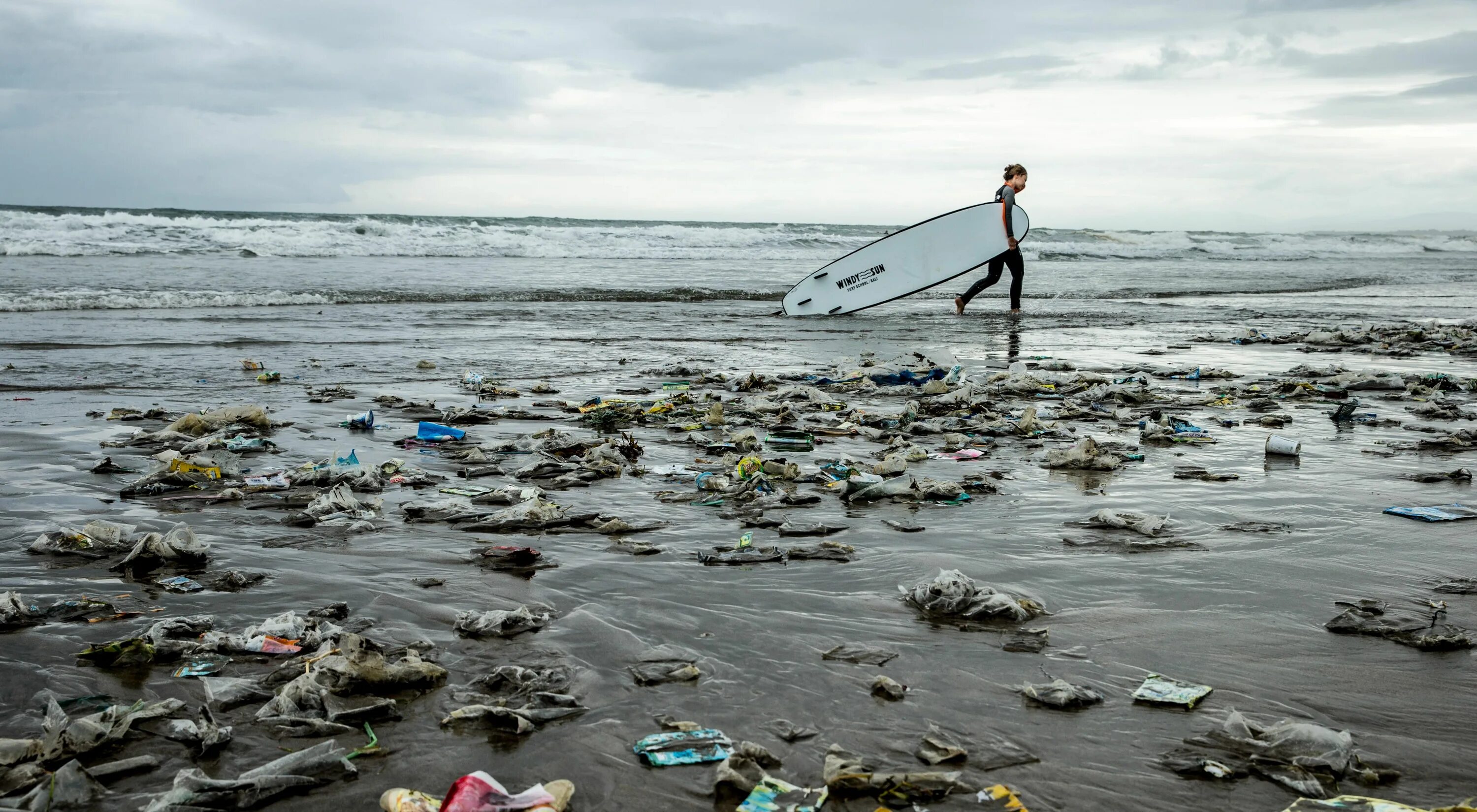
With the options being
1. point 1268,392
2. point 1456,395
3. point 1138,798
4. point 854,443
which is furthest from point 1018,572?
point 1456,395

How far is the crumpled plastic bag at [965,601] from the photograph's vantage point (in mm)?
3322

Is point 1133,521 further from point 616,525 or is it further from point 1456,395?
point 1456,395

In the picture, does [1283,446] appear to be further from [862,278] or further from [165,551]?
[862,278]

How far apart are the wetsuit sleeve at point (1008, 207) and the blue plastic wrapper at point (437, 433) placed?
36.6 feet

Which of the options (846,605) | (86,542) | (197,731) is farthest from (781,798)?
(86,542)

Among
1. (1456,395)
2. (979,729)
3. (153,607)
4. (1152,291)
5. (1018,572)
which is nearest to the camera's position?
(979,729)

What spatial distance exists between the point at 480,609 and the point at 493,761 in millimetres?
1080

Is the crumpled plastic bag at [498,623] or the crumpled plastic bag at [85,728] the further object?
the crumpled plastic bag at [498,623]

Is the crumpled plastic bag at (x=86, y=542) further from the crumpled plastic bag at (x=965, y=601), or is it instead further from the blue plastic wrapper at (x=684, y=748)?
the crumpled plastic bag at (x=965, y=601)

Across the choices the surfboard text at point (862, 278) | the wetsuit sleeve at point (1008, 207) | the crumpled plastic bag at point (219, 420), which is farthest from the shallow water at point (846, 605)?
the surfboard text at point (862, 278)

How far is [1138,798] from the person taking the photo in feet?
7.29

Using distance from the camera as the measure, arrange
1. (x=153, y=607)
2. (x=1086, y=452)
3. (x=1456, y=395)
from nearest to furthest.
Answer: (x=153, y=607), (x=1086, y=452), (x=1456, y=395)

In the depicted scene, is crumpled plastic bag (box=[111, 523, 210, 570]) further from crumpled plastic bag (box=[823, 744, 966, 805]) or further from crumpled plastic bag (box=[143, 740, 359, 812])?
crumpled plastic bag (box=[823, 744, 966, 805])

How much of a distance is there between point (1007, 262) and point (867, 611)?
45.2 feet
